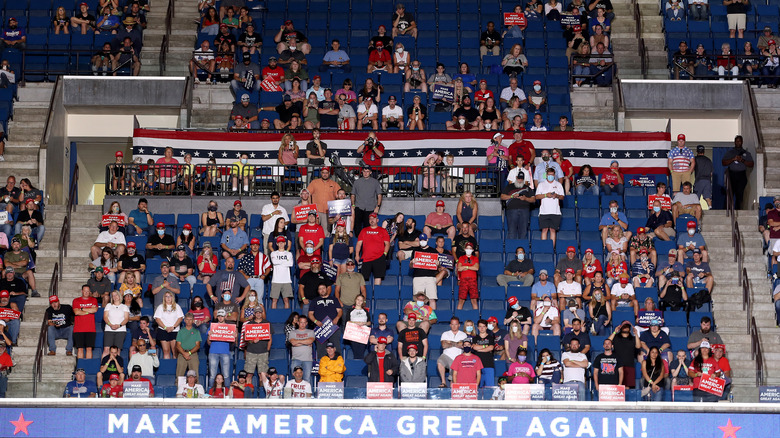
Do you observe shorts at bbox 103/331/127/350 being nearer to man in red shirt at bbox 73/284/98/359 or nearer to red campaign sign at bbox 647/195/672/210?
man in red shirt at bbox 73/284/98/359

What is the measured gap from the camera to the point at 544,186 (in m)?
26.2

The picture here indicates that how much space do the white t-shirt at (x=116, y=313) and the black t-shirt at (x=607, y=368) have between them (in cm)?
770

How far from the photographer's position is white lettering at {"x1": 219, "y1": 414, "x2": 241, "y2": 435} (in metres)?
19.8

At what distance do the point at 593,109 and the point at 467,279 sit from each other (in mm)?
8176

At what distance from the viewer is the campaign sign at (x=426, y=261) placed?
79.4ft

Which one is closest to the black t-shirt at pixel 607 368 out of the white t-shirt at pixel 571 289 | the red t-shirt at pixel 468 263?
the white t-shirt at pixel 571 289

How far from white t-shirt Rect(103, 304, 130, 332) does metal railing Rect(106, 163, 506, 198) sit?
169 inches

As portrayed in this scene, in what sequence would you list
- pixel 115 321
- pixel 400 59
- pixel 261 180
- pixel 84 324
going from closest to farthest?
pixel 115 321, pixel 84 324, pixel 261 180, pixel 400 59

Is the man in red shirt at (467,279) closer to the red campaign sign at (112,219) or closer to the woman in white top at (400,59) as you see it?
the red campaign sign at (112,219)

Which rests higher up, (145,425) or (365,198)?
(365,198)

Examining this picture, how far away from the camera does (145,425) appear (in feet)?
65.0

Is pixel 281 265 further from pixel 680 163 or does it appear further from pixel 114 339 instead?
Answer: pixel 680 163

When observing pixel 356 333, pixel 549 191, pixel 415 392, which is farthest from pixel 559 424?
pixel 549 191

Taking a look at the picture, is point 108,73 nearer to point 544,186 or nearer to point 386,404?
point 544,186
